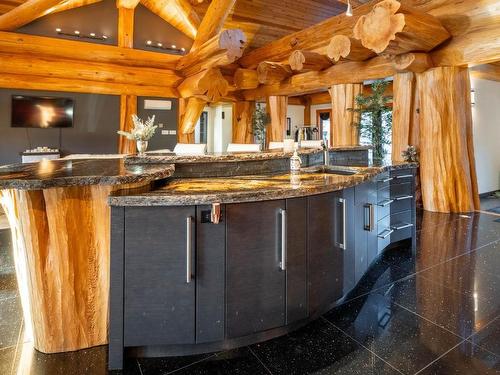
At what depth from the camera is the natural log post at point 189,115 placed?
769 centimetres

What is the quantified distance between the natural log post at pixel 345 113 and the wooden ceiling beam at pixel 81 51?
12.8 ft

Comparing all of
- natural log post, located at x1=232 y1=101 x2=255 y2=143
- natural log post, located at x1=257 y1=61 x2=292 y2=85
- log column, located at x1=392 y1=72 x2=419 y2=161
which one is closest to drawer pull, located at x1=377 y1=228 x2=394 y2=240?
log column, located at x1=392 y1=72 x2=419 y2=161

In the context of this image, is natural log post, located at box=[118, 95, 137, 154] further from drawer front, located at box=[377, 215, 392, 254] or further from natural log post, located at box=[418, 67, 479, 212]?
drawer front, located at box=[377, 215, 392, 254]

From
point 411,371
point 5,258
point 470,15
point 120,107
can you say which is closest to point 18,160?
point 120,107

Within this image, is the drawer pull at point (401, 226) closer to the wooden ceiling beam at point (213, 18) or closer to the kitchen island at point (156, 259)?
the kitchen island at point (156, 259)

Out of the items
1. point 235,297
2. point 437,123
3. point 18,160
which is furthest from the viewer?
point 18,160

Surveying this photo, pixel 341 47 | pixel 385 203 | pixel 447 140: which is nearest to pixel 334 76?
pixel 341 47

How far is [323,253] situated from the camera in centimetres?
202

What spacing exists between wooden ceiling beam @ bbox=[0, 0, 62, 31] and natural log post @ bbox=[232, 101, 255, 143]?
4.67 metres

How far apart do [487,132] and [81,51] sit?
8441mm

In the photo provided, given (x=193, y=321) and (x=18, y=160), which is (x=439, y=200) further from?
(x=18, y=160)

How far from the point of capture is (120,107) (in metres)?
7.39

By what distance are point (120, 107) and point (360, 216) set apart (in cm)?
658

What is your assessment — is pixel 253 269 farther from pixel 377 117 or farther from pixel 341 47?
pixel 377 117
